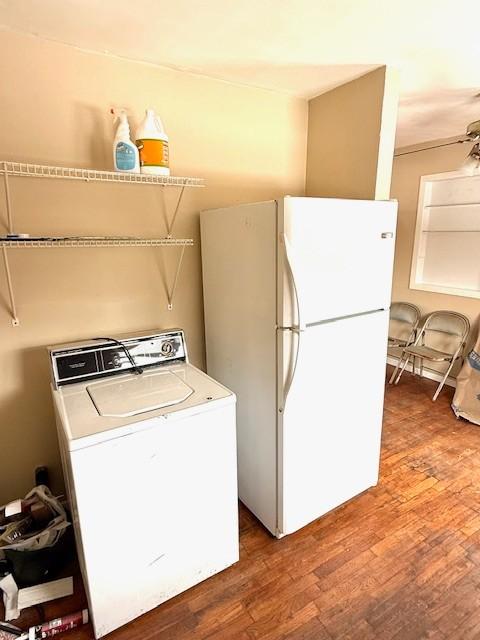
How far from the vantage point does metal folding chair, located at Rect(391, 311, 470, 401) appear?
10.9ft

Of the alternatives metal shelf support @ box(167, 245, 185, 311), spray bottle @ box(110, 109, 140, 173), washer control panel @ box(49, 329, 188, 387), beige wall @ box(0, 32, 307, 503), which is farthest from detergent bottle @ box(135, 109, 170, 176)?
washer control panel @ box(49, 329, 188, 387)

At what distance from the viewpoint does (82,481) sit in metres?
1.19

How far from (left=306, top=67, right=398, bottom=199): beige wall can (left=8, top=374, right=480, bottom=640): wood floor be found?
1761 mm

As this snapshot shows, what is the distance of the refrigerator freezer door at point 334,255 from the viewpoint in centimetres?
147

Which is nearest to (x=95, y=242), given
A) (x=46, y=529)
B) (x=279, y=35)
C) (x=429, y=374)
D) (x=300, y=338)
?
(x=300, y=338)

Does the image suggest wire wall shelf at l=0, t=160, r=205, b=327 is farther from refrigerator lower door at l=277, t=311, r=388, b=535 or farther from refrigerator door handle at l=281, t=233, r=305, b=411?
refrigerator lower door at l=277, t=311, r=388, b=535

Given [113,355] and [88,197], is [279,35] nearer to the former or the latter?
[88,197]

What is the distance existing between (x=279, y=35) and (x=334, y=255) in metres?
0.93

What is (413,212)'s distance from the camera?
12.3 ft

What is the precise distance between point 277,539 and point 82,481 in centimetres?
112

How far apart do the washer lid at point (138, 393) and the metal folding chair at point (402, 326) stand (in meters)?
2.83

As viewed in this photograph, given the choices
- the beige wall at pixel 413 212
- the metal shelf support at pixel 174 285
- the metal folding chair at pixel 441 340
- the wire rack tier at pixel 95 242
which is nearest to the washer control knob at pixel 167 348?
the metal shelf support at pixel 174 285

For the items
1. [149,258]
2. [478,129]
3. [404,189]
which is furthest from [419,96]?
Result: [149,258]

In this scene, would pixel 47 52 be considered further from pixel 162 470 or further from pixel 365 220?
pixel 162 470
